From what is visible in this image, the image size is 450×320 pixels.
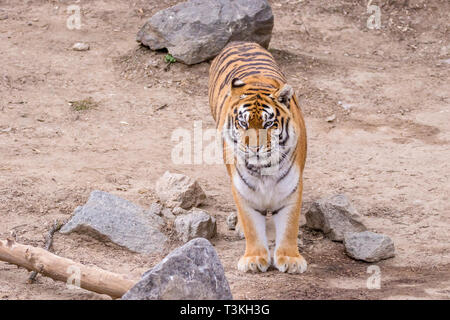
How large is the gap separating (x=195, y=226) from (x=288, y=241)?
793 millimetres

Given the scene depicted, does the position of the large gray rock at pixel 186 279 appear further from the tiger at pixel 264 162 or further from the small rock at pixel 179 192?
the small rock at pixel 179 192

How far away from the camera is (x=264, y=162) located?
180 inches

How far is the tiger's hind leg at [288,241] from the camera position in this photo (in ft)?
15.6

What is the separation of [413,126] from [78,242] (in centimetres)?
433

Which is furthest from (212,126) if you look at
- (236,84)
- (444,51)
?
(444,51)

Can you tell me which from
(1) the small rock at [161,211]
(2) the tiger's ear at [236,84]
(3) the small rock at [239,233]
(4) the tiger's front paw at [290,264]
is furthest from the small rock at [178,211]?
(2) the tiger's ear at [236,84]

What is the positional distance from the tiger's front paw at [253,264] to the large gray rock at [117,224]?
2.39ft

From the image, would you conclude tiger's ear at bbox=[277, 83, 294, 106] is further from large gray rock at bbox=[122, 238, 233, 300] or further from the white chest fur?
large gray rock at bbox=[122, 238, 233, 300]

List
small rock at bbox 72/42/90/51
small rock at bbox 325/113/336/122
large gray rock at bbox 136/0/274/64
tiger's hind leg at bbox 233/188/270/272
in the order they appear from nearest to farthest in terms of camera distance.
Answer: tiger's hind leg at bbox 233/188/270/272
small rock at bbox 325/113/336/122
large gray rock at bbox 136/0/274/64
small rock at bbox 72/42/90/51

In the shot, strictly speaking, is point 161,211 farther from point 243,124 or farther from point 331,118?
point 331,118

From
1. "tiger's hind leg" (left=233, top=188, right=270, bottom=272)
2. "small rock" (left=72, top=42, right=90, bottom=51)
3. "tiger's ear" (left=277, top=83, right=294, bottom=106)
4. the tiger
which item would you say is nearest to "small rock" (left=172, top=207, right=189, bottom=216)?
the tiger

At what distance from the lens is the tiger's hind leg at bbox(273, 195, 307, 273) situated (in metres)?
4.76

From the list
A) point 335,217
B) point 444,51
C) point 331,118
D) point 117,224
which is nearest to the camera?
point 117,224
